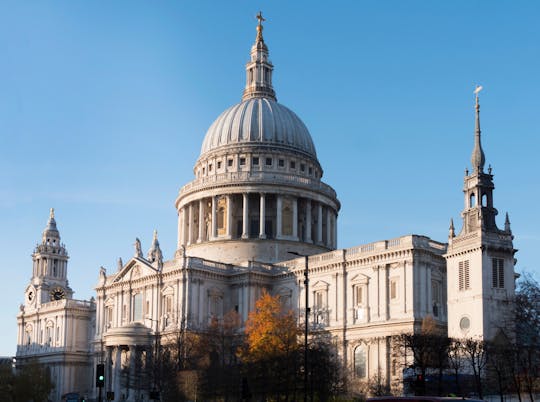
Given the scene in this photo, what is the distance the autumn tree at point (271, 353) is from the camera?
253 ft

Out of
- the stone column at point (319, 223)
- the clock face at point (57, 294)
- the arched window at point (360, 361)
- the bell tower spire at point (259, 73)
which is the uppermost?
the bell tower spire at point (259, 73)

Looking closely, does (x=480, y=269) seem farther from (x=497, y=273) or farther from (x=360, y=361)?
(x=360, y=361)

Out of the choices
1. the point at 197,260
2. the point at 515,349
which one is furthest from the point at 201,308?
the point at 515,349

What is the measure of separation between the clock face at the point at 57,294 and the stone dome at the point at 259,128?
38494 millimetres

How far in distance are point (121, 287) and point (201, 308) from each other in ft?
49.4

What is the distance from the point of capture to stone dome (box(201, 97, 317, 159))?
13225cm

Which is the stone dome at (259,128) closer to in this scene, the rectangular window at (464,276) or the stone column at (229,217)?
the stone column at (229,217)

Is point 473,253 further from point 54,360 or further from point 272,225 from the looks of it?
point 54,360

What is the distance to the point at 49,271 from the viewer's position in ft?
523

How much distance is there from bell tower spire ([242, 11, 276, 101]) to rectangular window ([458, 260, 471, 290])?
61.4 m

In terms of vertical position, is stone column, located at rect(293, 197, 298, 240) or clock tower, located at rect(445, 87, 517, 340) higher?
stone column, located at rect(293, 197, 298, 240)

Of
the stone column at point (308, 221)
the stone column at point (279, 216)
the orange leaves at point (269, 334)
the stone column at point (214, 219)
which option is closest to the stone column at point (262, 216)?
the stone column at point (279, 216)

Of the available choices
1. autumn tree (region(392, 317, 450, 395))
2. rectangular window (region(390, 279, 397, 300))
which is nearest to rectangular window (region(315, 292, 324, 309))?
rectangular window (region(390, 279, 397, 300))

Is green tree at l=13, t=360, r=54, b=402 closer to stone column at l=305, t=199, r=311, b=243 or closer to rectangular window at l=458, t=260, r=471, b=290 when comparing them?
stone column at l=305, t=199, r=311, b=243
